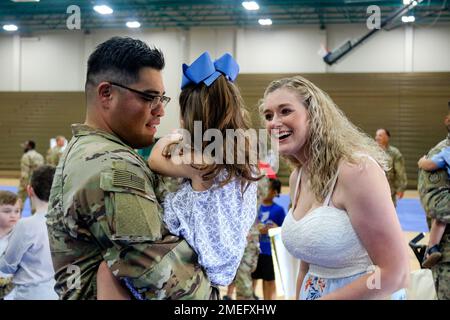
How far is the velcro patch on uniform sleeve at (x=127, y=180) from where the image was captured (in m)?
0.99

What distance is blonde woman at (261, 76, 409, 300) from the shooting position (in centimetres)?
136

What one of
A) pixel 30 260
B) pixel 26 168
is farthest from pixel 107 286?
pixel 26 168

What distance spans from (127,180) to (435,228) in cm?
220

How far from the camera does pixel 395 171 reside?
6719 mm

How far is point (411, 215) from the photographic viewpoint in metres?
9.44

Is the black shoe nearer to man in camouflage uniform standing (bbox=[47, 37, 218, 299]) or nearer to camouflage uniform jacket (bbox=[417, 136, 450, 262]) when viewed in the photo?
camouflage uniform jacket (bbox=[417, 136, 450, 262])

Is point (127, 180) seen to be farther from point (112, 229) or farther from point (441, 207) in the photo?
point (441, 207)

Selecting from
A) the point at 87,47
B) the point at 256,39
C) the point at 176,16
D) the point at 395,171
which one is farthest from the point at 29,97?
the point at 395,171

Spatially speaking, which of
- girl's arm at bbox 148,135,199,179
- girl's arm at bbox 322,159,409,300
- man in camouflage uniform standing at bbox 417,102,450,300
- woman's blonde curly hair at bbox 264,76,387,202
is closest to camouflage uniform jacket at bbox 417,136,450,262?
man in camouflage uniform standing at bbox 417,102,450,300

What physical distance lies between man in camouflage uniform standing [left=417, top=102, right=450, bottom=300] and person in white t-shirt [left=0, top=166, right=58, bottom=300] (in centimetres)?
209

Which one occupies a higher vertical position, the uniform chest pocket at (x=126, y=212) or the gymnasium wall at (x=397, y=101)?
the gymnasium wall at (x=397, y=101)

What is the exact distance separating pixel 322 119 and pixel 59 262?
91 centimetres

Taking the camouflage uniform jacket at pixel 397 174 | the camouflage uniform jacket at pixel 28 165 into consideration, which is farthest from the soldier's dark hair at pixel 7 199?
the camouflage uniform jacket at pixel 28 165

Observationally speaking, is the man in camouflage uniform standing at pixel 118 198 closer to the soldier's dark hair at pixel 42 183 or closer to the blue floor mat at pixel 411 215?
the soldier's dark hair at pixel 42 183
